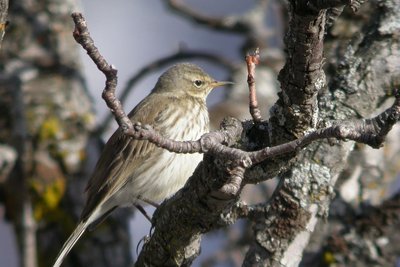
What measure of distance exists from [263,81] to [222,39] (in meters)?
6.32

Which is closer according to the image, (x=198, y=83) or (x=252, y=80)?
(x=252, y=80)

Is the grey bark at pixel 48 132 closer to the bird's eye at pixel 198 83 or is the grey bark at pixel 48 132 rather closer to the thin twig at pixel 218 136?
the bird's eye at pixel 198 83

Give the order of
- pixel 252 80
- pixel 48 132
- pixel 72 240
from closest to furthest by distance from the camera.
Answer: pixel 252 80 → pixel 72 240 → pixel 48 132

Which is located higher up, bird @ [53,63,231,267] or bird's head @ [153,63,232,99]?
bird's head @ [153,63,232,99]

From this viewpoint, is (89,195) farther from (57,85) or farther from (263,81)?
Answer: (263,81)

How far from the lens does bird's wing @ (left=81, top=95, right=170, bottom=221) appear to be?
729 centimetres

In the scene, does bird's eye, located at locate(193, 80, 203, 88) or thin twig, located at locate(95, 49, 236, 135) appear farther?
bird's eye, located at locate(193, 80, 203, 88)

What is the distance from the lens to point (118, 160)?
747cm

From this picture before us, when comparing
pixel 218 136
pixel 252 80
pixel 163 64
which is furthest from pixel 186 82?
pixel 218 136

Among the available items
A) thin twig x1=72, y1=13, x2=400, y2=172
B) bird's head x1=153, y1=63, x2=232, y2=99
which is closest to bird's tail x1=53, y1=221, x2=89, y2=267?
bird's head x1=153, y1=63, x2=232, y2=99

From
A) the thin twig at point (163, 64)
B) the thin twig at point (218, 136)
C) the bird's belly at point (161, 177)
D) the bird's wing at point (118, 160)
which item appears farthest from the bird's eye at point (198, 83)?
the thin twig at point (218, 136)

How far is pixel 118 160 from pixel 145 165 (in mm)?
217

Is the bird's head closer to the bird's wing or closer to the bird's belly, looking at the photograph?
the bird's wing

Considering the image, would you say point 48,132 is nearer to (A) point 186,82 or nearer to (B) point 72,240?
(A) point 186,82
